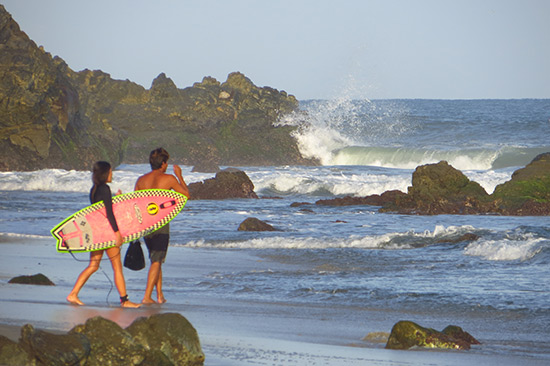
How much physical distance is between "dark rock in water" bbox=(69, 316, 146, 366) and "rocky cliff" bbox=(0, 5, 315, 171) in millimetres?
25271

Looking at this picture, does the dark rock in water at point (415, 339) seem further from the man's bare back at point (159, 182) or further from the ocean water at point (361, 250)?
the man's bare back at point (159, 182)

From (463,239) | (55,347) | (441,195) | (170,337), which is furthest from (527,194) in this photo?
(55,347)

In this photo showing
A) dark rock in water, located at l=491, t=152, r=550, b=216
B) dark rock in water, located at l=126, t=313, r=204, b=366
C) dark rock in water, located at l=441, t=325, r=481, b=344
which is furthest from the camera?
dark rock in water, located at l=491, t=152, r=550, b=216

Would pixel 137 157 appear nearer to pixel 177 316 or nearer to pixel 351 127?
pixel 351 127

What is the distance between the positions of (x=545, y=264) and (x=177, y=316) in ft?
22.6

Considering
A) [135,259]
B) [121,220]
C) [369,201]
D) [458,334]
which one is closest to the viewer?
[458,334]

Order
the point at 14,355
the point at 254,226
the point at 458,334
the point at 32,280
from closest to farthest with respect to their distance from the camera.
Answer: the point at 14,355 → the point at 458,334 → the point at 32,280 → the point at 254,226

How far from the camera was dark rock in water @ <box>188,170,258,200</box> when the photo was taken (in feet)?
69.9

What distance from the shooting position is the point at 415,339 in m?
5.76

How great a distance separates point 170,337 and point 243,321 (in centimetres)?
227

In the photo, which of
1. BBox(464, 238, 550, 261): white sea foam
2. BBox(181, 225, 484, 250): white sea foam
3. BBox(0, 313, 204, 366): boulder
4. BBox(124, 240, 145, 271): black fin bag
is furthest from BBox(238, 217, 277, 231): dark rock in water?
BBox(0, 313, 204, 366): boulder

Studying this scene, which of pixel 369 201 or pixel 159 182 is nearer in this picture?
pixel 159 182

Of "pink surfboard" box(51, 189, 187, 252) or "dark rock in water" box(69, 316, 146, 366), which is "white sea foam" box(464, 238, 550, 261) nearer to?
"pink surfboard" box(51, 189, 187, 252)

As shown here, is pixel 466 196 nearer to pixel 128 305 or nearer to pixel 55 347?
pixel 128 305
